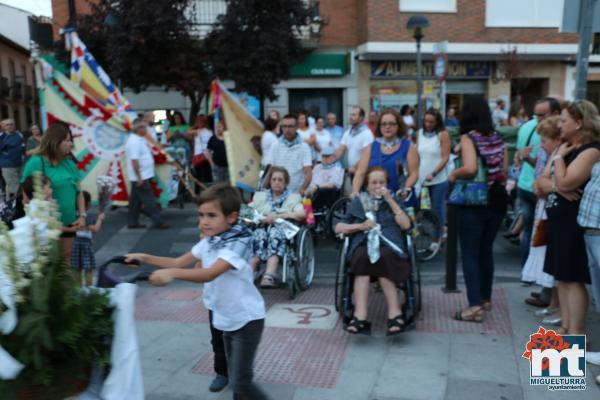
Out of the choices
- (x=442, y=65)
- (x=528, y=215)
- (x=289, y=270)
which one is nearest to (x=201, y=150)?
(x=442, y=65)

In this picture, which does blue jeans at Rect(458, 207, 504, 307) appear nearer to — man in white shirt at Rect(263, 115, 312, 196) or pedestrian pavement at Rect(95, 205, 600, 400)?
pedestrian pavement at Rect(95, 205, 600, 400)

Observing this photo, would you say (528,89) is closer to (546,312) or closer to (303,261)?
(303,261)

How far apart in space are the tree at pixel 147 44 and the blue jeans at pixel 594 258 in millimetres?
11746

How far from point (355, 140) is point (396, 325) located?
14.3ft

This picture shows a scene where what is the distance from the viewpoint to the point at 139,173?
361 inches

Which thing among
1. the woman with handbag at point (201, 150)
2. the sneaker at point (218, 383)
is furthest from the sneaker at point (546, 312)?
Result: the woman with handbag at point (201, 150)

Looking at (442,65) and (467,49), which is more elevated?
(467,49)

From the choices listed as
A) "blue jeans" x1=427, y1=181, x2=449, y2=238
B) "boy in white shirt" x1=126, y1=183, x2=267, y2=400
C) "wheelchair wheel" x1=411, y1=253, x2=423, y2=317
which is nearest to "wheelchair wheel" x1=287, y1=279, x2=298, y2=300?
"wheelchair wheel" x1=411, y1=253, x2=423, y2=317

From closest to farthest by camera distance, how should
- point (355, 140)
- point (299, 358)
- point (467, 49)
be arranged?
point (299, 358), point (355, 140), point (467, 49)

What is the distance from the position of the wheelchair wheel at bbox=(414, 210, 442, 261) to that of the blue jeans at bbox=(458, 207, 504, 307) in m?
2.35

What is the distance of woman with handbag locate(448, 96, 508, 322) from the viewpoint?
4.71m

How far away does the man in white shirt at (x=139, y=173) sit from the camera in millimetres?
9055

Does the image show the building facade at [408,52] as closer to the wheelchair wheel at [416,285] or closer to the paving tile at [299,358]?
the wheelchair wheel at [416,285]

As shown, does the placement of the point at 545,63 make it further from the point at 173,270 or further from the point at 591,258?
the point at 173,270
